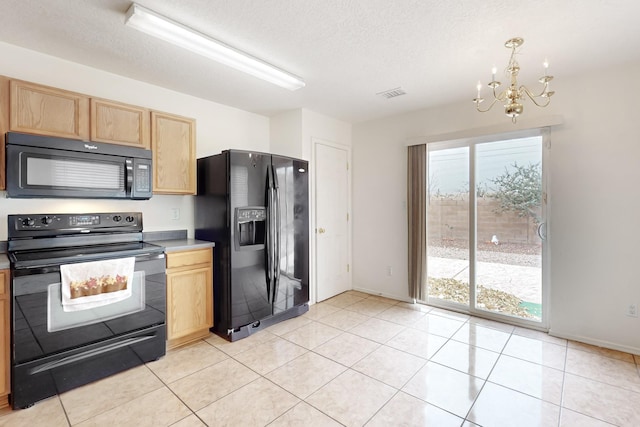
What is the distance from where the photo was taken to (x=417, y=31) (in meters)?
2.10

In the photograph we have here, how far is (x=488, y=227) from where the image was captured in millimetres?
3396

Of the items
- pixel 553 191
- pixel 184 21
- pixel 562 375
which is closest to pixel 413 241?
pixel 553 191

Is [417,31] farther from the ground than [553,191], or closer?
farther from the ground

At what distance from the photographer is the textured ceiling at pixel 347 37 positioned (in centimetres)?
184

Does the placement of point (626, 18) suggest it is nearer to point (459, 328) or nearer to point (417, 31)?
point (417, 31)

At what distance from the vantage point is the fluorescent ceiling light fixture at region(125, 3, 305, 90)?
1845 millimetres

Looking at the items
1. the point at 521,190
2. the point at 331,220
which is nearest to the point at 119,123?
the point at 331,220

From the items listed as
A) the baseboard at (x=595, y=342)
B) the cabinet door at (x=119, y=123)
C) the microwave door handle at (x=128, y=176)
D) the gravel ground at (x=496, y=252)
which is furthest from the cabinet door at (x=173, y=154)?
the baseboard at (x=595, y=342)

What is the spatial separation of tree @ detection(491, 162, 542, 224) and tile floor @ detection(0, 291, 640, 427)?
4.08ft

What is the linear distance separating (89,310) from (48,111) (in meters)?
1.48

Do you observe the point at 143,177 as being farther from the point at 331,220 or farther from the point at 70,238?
the point at 331,220

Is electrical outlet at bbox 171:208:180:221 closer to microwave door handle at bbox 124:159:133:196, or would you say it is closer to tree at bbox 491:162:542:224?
microwave door handle at bbox 124:159:133:196

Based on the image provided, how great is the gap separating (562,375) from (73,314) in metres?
3.53

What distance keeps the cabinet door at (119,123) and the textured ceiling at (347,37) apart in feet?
1.20
